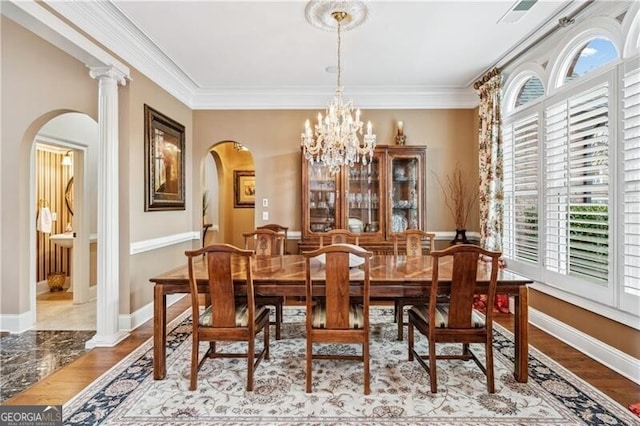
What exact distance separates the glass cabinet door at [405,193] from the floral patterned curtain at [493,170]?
2.78 ft

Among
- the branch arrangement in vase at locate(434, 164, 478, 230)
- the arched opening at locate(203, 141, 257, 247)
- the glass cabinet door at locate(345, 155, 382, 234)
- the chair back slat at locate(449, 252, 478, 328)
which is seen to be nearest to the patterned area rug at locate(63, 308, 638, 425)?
the chair back slat at locate(449, 252, 478, 328)

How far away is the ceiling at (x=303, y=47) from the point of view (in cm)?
279

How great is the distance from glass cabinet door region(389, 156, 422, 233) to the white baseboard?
1781 mm

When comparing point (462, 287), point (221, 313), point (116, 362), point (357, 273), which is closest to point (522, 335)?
point (462, 287)

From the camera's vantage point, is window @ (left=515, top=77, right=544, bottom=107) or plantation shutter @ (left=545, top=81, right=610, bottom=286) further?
window @ (left=515, top=77, right=544, bottom=107)

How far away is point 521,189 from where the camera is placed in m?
3.71

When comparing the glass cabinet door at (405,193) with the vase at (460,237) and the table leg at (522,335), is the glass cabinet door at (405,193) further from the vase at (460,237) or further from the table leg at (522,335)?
the table leg at (522,335)

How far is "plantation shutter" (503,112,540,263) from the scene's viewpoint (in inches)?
137

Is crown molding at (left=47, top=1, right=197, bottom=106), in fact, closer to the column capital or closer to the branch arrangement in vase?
the column capital

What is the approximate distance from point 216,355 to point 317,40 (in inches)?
117

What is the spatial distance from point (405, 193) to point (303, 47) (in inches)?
91.6

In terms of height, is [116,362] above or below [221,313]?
below

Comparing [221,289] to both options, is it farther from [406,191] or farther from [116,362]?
[406,191]
